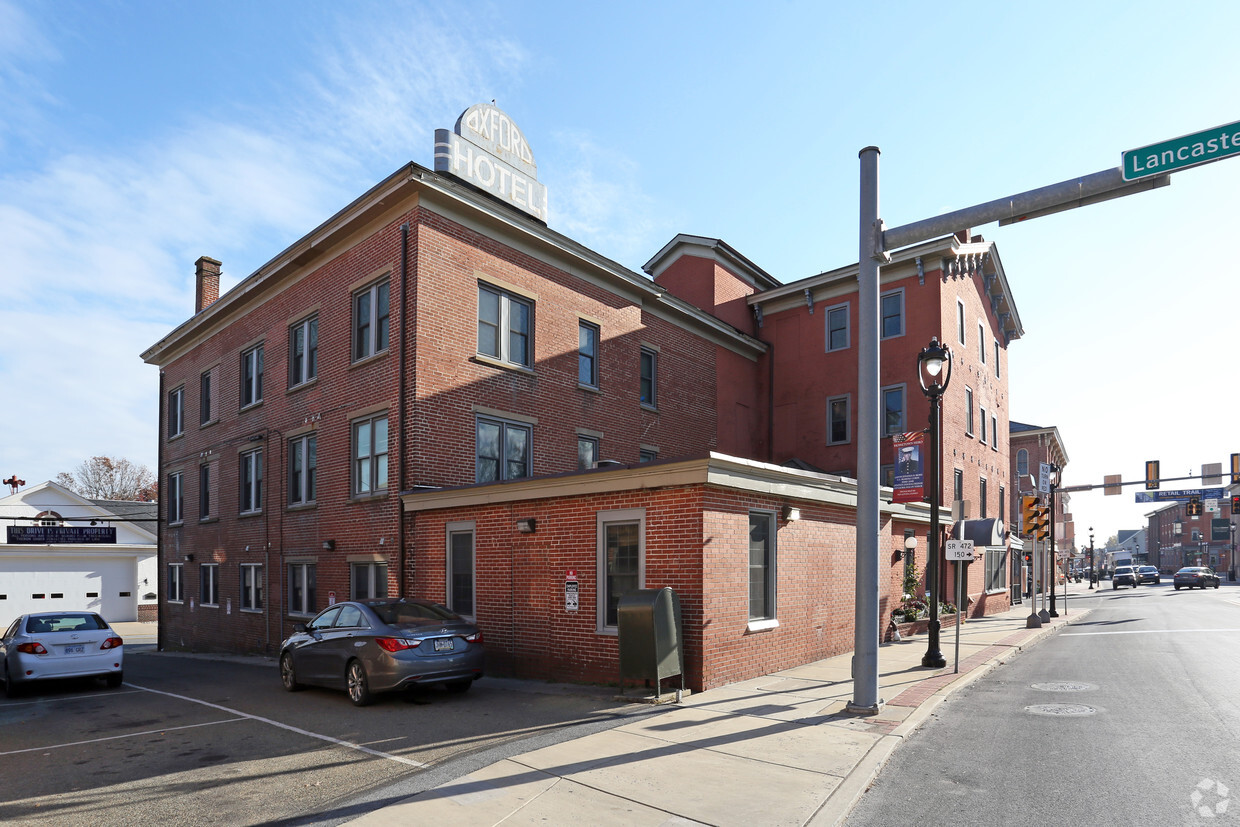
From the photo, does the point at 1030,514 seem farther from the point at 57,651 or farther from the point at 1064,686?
the point at 57,651

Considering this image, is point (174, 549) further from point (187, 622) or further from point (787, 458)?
point (787, 458)

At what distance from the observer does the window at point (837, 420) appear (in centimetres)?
2867

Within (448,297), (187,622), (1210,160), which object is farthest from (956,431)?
(187,622)

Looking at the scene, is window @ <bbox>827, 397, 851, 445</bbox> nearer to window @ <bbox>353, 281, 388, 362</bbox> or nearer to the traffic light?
the traffic light

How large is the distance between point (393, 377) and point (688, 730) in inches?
425

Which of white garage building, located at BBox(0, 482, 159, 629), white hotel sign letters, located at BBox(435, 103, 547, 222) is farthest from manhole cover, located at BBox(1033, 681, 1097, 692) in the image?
white garage building, located at BBox(0, 482, 159, 629)

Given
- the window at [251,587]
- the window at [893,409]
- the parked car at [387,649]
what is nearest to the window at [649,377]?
the window at [893,409]

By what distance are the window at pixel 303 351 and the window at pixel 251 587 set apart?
530cm

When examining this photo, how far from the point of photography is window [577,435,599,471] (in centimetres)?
2097

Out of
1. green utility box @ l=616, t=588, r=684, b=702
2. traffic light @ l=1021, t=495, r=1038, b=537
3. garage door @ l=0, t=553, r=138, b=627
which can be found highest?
traffic light @ l=1021, t=495, r=1038, b=537

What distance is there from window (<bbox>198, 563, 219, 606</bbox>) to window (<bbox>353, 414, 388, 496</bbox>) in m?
9.35

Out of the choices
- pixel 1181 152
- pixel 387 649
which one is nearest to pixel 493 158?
pixel 387 649

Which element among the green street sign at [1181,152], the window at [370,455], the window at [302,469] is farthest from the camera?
the window at [302,469]

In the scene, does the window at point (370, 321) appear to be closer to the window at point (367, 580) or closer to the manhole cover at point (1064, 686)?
the window at point (367, 580)
